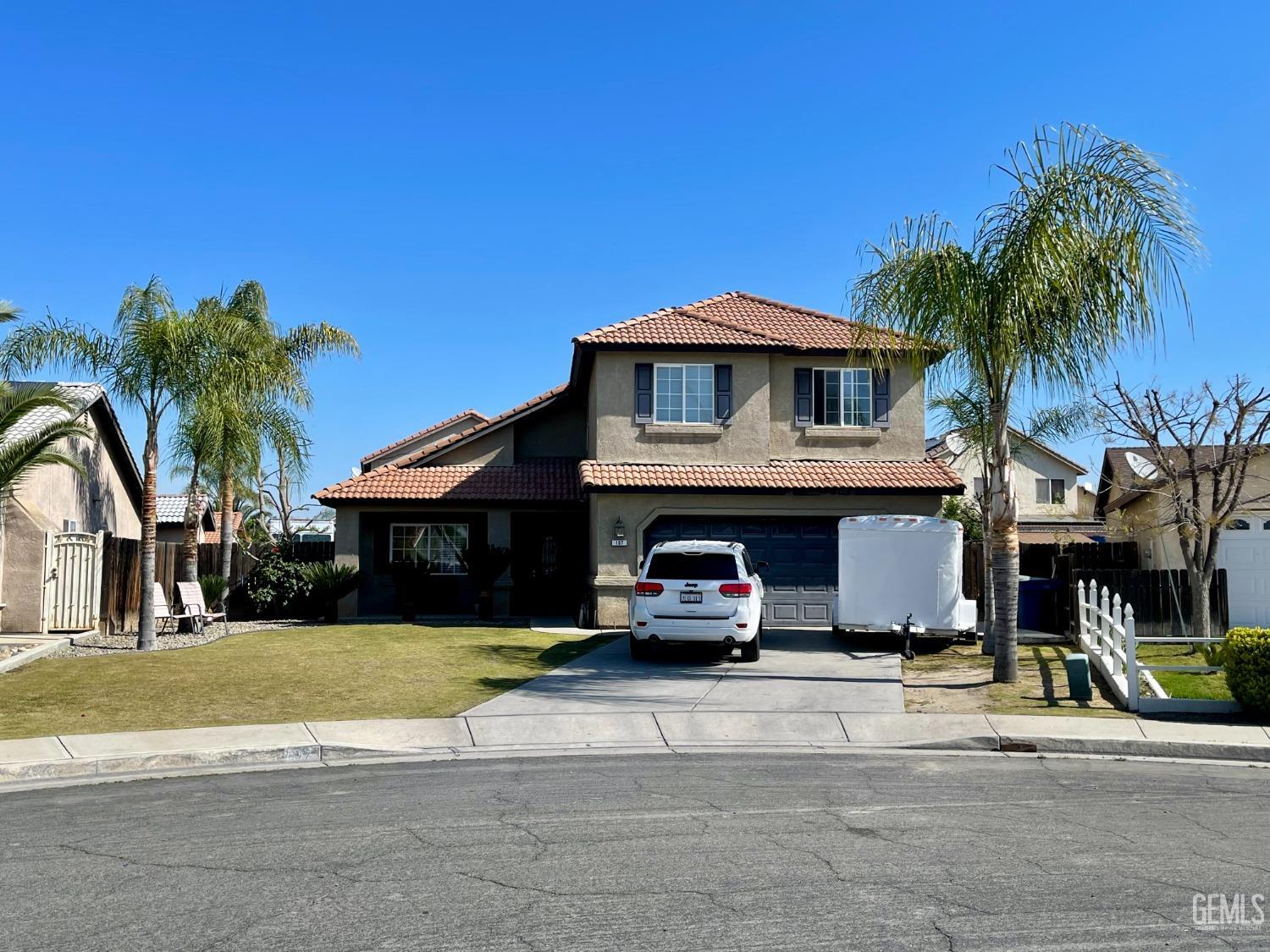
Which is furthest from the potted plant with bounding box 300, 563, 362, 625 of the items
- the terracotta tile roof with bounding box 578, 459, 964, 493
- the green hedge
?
the green hedge

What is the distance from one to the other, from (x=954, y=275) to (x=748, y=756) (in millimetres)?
7266

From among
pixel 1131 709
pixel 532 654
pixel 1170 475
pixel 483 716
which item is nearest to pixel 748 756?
pixel 483 716

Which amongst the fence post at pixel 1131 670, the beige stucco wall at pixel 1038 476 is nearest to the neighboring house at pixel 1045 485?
the beige stucco wall at pixel 1038 476

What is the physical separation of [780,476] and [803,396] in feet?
7.55

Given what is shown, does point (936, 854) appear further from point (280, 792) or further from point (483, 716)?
point (483, 716)

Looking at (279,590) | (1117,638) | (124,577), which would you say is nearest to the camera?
(1117,638)

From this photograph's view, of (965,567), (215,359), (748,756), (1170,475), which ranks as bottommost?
(748,756)

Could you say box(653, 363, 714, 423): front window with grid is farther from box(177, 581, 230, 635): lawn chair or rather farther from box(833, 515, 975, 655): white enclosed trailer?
box(177, 581, 230, 635): lawn chair

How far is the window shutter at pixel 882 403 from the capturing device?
24234mm

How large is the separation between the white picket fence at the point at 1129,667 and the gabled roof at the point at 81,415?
15.7 metres

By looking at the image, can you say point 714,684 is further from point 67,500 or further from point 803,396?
point 67,500

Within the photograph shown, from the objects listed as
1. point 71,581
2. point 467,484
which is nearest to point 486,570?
point 467,484

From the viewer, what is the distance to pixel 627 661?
17.0m

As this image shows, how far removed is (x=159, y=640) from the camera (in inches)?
788
